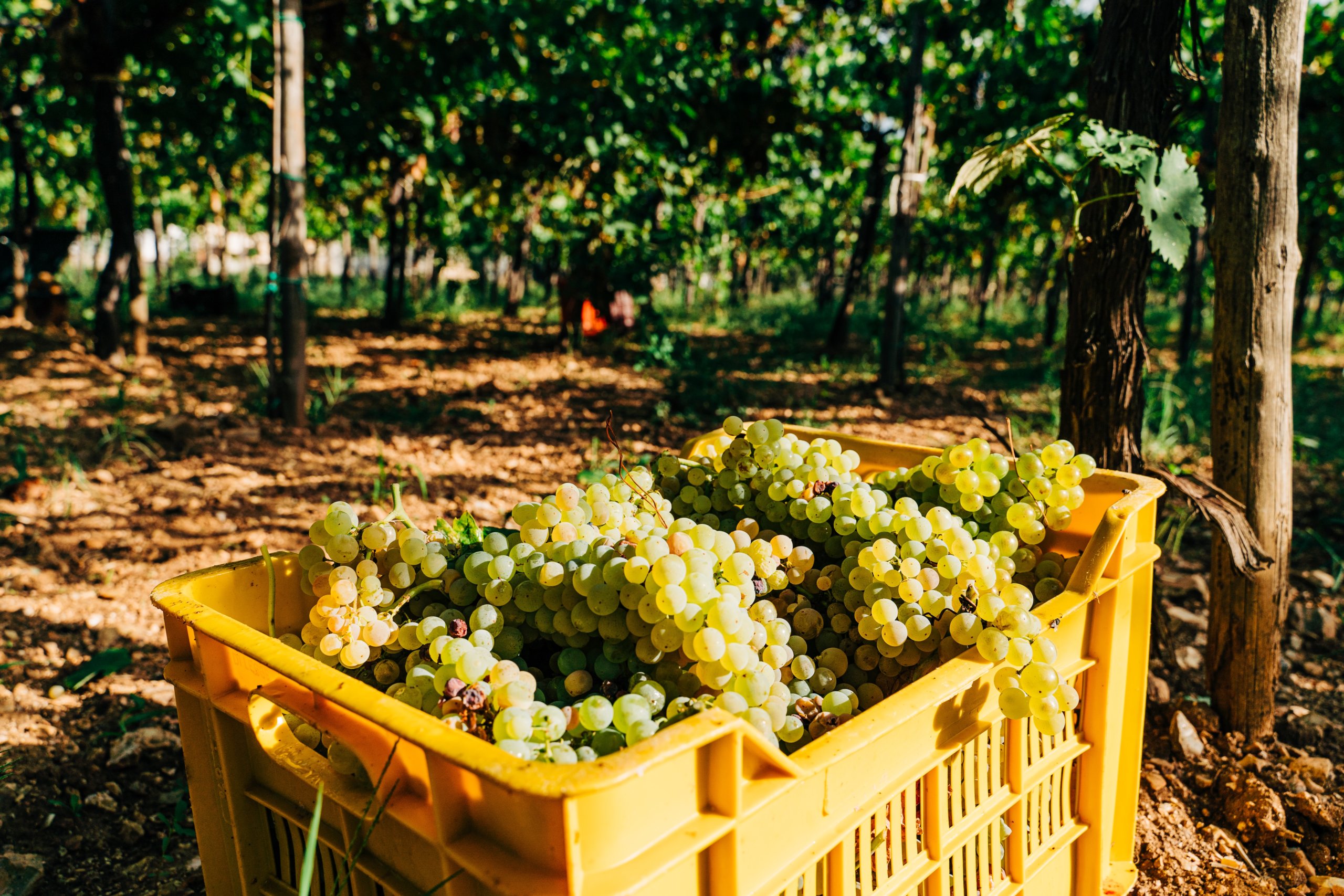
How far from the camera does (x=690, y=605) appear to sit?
3.03ft

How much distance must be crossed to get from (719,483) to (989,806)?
67 centimetres

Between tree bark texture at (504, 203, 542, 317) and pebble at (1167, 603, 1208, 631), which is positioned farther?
tree bark texture at (504, 203, 542, 317)

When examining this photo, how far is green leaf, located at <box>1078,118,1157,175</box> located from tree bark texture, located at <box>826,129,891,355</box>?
647cm

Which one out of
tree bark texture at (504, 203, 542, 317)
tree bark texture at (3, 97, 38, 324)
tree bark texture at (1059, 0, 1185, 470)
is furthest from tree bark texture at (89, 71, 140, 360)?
tree bark texture at (1059, 0, 1185, 470)

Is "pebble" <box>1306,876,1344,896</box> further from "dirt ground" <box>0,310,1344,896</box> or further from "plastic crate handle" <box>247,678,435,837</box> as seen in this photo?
"plastic crate handle" <box>247,678,435,837</box>

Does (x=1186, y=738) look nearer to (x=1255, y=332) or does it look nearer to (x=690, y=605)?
(x=1255, y=332)

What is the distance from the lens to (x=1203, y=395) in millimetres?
6340

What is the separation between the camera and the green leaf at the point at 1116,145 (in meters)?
1.63

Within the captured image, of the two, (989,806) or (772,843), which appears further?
(989,806)

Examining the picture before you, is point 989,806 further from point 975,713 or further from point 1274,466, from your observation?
point 1274,466

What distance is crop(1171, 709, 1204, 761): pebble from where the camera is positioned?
1890 millimetres

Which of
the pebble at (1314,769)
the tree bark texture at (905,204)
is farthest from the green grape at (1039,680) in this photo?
the tree bark texture at (905,204)

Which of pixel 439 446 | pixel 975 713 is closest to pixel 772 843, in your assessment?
pixel 975 713

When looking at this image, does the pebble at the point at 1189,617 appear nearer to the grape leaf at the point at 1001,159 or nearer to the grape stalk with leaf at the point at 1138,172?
the grape stalk with leaf at the point at 1138,172
